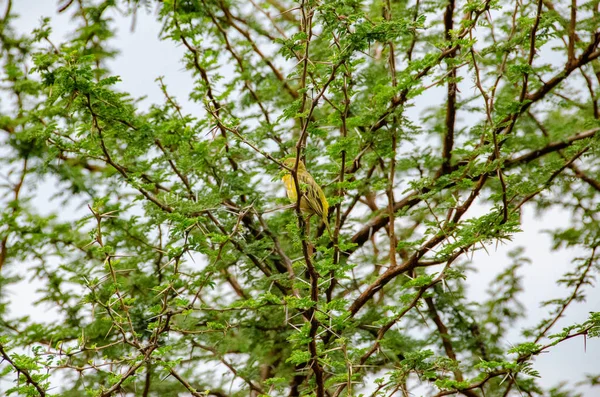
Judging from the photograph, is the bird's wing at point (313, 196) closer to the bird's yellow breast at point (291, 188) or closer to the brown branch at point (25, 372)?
the bird's yellow breast at point (291, 188)

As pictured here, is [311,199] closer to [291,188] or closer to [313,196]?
[313,196]

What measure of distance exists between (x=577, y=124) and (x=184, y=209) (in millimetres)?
4482

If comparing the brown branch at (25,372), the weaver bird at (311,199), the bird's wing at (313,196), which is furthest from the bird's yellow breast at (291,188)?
the brown branch at (25,372)

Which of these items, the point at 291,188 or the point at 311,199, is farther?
the point at 291,188

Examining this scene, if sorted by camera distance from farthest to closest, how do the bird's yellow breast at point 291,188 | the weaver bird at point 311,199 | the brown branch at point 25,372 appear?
the bird's yellow breast at point 291,188 < the weaver bird at point 311,199 < the brown branch at point 25,372

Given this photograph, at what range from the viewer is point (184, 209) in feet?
15.7

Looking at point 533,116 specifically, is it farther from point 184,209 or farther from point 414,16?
point 184,209

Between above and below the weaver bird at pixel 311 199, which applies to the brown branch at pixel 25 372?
below

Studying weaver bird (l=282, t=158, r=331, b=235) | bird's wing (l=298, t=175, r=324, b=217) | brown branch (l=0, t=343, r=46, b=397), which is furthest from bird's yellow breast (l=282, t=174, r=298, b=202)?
brown branch (l=0, t=343, r=46, b=397)

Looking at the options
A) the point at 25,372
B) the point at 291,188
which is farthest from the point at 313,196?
the point at 25,372

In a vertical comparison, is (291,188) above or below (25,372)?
above

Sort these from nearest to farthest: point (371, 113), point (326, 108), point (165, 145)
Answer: point (371, 113) → point (165, 145) → point (326, 108)

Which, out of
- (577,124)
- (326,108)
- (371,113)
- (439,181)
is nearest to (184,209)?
(371,113)

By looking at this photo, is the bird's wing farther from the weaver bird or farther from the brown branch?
the brown branch
